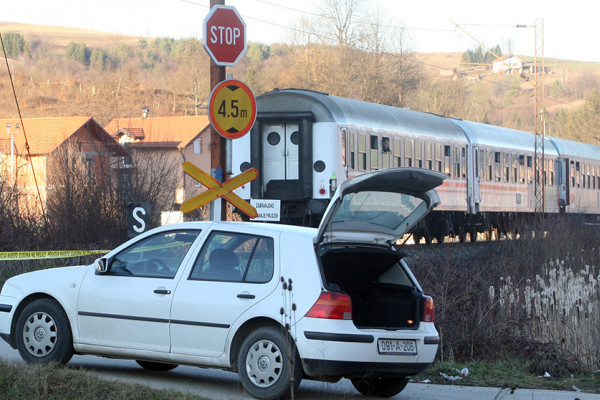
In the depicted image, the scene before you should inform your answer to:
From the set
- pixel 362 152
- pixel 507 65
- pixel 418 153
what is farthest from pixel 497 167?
pixel 362 152

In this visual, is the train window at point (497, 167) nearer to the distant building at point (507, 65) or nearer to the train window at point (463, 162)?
the train window at point (463, 162)

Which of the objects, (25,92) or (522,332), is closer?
(522,332)

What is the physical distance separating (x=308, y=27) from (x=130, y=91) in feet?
178

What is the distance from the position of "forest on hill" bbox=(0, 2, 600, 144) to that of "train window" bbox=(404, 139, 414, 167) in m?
11.0

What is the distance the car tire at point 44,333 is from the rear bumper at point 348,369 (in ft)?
7.80

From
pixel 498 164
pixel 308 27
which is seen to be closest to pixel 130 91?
pixel 308 27

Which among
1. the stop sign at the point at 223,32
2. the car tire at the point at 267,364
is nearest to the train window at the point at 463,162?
the stop sign at the point at 223,32

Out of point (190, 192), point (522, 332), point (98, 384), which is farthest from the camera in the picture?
point (190, 192)

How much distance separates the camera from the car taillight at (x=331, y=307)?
7035mm

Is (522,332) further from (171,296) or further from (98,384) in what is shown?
(98,384)

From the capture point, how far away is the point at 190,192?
3847 centimetres

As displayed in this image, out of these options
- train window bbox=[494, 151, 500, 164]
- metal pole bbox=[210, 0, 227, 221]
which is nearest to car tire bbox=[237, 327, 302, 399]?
metal pole bbox=[210, 0, 227, 221]

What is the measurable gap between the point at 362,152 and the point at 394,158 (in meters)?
2.08

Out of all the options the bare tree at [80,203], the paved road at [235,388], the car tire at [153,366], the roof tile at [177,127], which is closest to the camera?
the paved road at [235,388]
